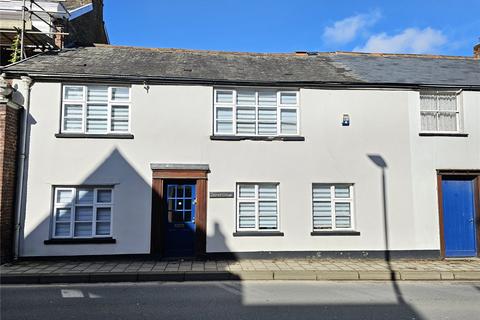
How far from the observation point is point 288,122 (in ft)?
35.0

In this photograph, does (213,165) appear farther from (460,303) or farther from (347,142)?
(460,303)

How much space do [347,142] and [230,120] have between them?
11.3ft

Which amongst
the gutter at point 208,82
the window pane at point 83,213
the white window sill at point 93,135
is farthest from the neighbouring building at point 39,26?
the window pane at point 83,213

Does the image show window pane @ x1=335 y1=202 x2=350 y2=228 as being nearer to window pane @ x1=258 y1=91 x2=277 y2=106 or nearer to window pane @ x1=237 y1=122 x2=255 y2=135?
window pane @ x1=237 y1=122 x2=255 y2=135

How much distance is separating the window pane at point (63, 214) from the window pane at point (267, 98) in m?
6.09

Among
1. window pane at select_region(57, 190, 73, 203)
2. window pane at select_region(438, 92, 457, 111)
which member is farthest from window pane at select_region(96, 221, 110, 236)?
window pane at select_region(438, 92, 457, 111)

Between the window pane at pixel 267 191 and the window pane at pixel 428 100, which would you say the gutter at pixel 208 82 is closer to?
the window pane at pixel 428 100

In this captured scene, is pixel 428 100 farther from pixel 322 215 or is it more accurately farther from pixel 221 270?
pixel 221 270

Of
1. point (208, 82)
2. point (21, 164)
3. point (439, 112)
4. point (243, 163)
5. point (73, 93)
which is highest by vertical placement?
point (208, 82)

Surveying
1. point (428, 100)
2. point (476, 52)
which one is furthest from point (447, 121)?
point (476, 52)

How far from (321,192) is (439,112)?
4.44 metres

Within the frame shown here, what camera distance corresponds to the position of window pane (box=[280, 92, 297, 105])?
1073 cm

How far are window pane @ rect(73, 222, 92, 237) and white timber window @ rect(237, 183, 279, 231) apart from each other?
4.02 metres

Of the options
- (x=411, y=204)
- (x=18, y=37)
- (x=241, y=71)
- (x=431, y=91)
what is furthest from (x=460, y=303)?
(x=18, y=37)
